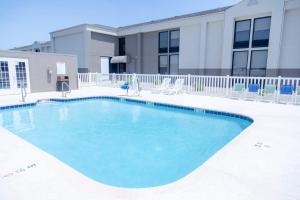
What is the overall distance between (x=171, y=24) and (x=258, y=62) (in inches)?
327

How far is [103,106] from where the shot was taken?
9211 mm

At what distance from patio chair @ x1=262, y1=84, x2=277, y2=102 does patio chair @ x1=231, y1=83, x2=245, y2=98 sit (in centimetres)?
92

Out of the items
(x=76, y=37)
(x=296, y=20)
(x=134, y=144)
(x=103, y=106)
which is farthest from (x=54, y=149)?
(x=76, y=37)

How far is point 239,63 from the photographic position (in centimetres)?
1481

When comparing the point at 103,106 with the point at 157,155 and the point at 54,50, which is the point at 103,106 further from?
the point at 54,50

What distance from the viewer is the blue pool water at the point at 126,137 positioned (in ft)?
11.7

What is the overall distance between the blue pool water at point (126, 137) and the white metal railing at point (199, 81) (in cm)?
316

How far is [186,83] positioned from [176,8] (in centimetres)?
1151

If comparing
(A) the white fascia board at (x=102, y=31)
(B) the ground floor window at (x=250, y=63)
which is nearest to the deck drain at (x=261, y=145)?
(B) the ground floor window at (x=250, y=63)

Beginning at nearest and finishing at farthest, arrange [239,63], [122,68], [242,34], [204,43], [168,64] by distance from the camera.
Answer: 1. [242,34]
2. [239,63]
3. [204,43]
4. [168,64]
5. [122,68]

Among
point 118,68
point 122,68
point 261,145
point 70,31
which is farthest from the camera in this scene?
point 118,68

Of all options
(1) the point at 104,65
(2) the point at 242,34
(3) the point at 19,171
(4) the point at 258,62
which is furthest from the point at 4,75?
(4) the point at 258,62

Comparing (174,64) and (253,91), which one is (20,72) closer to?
(253,91)

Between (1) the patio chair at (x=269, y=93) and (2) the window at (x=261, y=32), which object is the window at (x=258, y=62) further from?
(1) the patio chair at (x=269, y=93)
